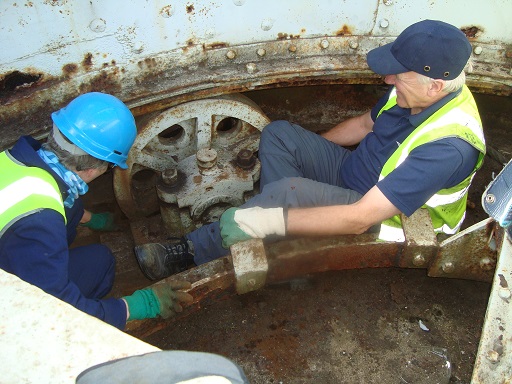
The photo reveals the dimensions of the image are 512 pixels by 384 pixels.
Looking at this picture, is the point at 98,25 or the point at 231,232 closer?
the point at 98,25

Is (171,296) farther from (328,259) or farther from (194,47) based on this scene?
(194,47)

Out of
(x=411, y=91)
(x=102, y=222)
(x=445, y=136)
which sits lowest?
(x=102, y=222)

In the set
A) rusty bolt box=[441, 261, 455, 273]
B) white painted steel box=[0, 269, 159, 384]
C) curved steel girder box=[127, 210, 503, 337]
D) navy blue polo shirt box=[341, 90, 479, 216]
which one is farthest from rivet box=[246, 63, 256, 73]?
white painted steel box=[0, 269, 159, 384]

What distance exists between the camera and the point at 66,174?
2236 millimetres

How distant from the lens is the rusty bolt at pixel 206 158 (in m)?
3.03

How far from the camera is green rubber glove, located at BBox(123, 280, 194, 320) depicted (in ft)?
7.93

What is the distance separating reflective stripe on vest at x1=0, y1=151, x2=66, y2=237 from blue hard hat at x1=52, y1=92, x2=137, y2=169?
0.25 meters

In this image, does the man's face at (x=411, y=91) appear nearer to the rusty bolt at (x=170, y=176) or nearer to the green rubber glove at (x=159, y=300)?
the rusty bolt at (x=170, y=176)

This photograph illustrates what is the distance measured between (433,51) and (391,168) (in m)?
0.59

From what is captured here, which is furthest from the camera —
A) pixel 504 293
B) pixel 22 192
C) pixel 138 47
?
pixel 138 47

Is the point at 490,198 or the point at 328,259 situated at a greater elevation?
the point at 490,198

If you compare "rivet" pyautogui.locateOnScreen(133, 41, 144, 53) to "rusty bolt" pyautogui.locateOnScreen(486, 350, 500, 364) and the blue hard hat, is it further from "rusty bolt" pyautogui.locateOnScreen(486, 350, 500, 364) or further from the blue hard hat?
"rusty bolt" pyautogui.locateOnScreen(486, 350, 500, 364)

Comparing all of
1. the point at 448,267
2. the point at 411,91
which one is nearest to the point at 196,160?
the point at 411,91

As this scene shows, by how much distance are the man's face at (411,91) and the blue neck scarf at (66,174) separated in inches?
61.8
